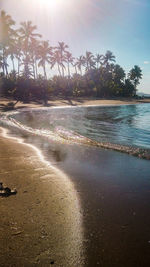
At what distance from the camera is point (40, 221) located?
224cm

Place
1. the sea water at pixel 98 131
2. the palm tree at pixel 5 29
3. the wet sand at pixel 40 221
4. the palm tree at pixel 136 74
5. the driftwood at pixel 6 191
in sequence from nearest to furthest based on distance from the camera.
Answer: the wet sand at pixel 40 221 → the driftwood at pixel 6 191 → the sea water at pixel 98 131 → the palm tree at pixel 5 29 → the palm tree at pixel 136 74

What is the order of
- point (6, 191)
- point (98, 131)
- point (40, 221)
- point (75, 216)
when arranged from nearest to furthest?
point (40, 221) → point (75, 216) → point (6, 191) → point (98, 131)

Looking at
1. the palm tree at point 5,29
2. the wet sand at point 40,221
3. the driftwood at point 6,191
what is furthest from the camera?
the palm tree at point 5,29

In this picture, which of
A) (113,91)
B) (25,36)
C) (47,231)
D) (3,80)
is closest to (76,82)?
(113,91)

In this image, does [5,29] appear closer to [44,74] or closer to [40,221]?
[44,74]

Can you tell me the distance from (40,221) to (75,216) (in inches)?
18.8

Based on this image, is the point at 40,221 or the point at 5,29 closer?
the point at 40,221

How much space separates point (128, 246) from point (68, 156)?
11.7 ft

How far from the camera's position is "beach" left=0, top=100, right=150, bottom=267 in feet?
5.82

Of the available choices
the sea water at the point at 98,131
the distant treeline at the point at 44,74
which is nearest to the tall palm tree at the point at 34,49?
the distant treeline at the point at 44,74

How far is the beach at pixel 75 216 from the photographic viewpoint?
69.9 inches

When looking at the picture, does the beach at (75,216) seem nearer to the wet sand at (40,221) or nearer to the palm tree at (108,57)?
the wet sand at (40,221)

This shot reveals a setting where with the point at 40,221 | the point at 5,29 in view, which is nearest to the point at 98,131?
the point at 40,221

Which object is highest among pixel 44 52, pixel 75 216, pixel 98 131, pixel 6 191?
pixel 44 52
